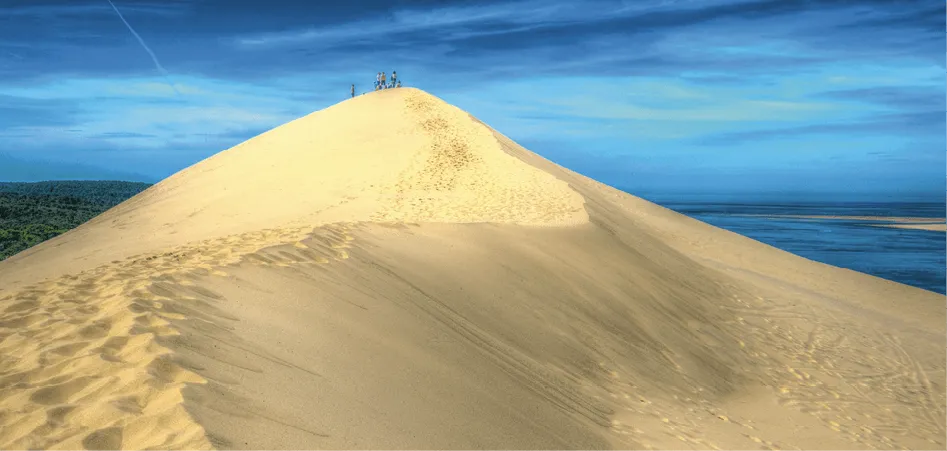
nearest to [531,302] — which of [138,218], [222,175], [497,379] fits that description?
[497,379]

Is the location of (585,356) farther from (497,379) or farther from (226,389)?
(226,389)

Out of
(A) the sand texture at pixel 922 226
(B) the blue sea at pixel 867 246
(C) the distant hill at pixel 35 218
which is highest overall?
(A) the sand texture at pixel 922 226

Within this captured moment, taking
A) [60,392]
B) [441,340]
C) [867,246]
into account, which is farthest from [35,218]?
[867,246]

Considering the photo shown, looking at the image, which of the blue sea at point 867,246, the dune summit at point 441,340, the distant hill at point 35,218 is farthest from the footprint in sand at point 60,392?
the blue sea at point 867,246

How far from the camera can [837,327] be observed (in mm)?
14703

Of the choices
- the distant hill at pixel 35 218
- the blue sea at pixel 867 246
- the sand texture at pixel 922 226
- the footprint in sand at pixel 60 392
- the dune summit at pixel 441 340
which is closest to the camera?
the footprint in sand at pixel 60 392

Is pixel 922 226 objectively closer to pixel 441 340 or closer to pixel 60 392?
pixel 441 340

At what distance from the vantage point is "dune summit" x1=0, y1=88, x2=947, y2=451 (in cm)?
416

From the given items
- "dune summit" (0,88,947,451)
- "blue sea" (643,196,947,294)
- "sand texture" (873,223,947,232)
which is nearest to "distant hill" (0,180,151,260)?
"dune summit" (0,88,947,451)

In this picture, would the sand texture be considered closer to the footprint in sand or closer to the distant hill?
the distant hill

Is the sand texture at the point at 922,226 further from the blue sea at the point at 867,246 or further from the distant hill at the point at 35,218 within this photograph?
the distant hill at the point at 35,218

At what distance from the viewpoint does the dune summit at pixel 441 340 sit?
4.16 metres

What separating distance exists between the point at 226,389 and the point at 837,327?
47.3 ft

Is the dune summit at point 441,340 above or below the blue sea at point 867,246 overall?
below
